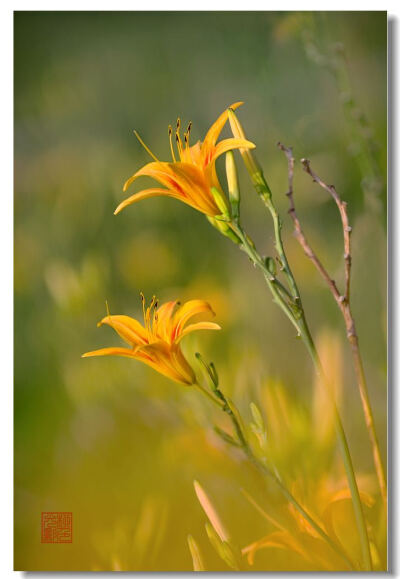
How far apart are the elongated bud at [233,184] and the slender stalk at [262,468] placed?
14.8 inches

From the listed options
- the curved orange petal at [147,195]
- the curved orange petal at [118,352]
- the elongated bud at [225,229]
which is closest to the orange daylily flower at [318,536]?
the curved orange petal at [118,352]

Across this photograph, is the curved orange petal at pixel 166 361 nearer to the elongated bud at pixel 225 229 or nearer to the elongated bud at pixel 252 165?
the elongated bud at pixel 225 229

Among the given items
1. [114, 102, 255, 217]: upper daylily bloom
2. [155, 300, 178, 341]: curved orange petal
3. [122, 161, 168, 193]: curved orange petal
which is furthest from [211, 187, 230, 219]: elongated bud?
[155, 300, 178, 341]: curved orange petal

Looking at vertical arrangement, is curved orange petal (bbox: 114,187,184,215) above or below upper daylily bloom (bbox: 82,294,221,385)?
above

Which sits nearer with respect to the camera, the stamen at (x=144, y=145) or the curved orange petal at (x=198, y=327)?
the curved orange petal at (x=198, y=327)

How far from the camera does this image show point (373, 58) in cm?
134

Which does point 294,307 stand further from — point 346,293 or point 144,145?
point 144,145

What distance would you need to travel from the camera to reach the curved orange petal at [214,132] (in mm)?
1269

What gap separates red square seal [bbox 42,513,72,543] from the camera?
1.35 metres

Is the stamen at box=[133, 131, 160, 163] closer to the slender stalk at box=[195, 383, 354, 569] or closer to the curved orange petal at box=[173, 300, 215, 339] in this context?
the curved orange petal at box=[173, 300, 215, 339]

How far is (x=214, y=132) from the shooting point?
1.29 meters

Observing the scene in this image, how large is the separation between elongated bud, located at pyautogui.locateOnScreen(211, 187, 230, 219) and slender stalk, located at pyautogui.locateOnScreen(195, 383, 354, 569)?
36 centimetres

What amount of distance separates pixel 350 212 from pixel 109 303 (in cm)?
57
